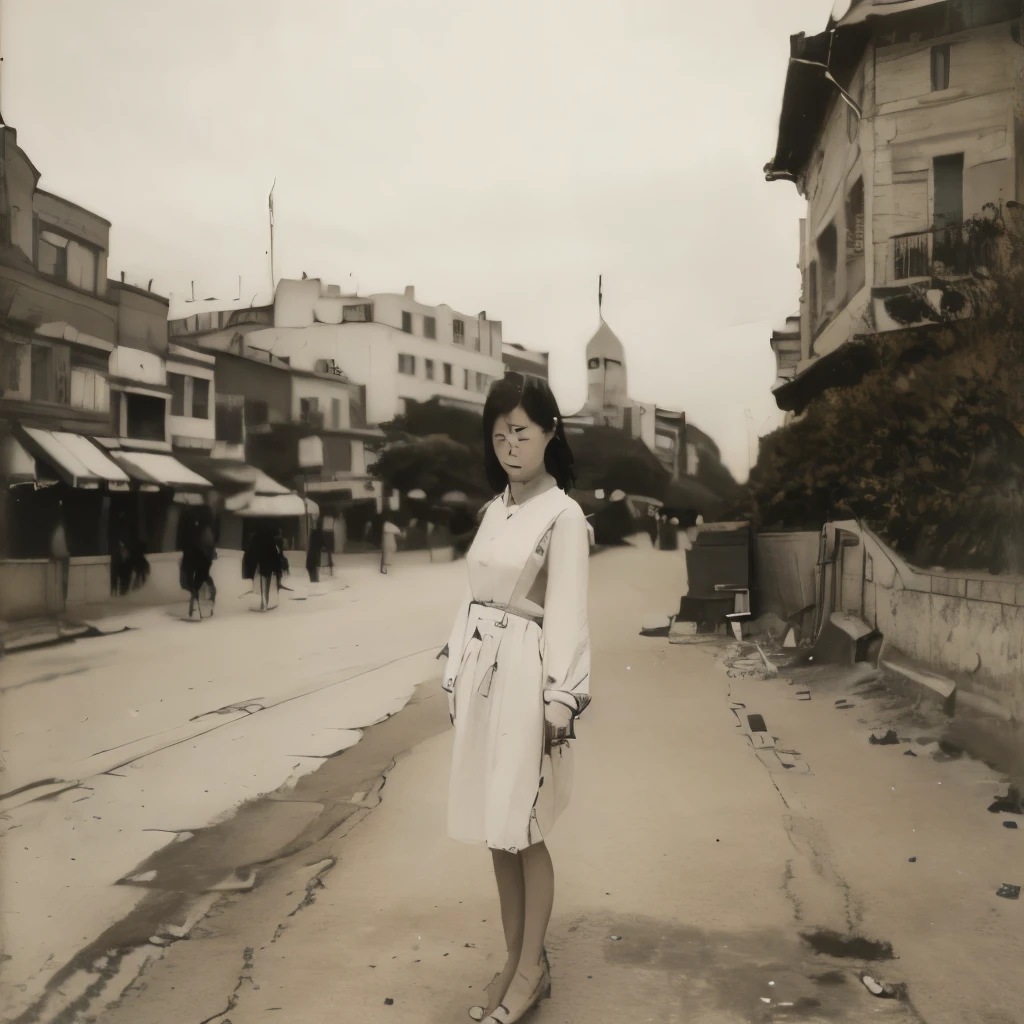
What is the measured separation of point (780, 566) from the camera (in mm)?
3537

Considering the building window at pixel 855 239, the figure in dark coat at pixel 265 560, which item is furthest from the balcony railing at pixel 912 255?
the figure in dark coat at pixel 265 560

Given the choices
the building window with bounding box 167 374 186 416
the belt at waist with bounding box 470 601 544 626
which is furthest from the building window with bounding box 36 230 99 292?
the belt at waist with bounding box 470 601 544 626

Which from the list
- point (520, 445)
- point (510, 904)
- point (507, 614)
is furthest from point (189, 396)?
point (510, 904)

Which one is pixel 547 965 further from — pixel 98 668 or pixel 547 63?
pixel 547 63

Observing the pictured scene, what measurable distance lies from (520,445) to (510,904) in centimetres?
104

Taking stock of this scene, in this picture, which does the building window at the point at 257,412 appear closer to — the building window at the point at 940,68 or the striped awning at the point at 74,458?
the striped awning at the point at 74,458

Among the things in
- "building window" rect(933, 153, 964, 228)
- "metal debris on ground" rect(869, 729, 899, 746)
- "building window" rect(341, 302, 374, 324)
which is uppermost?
"building window" rect(933, 153, 964, 228)

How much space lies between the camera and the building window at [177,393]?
3029 millimetres

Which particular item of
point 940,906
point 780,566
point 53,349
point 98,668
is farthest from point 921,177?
point 98,668

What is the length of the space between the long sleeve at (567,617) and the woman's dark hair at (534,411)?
0.72 feet

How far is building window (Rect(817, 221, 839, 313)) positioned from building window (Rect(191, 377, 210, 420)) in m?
2.08

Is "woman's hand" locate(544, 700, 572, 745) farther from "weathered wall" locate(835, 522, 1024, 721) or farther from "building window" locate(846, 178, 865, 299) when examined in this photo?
"building window" locate(846, 178, 865, 299)

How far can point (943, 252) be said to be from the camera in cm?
303

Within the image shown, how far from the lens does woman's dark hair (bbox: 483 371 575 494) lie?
7.24ft
